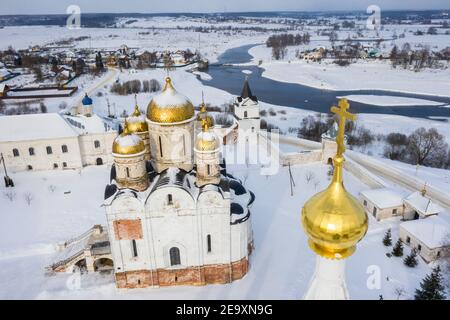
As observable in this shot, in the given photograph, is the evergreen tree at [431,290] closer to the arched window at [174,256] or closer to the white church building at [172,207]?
the white church building at [172,207]

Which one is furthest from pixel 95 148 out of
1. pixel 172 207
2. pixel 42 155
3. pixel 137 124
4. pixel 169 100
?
pixel 172 207

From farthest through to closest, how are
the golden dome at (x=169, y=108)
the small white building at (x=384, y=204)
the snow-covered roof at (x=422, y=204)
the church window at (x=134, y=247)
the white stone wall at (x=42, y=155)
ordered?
the white stone wall at (x=42, y=155) < the small white building at (x=384, y=204) < the snow-covered roof at (x=422, y=204) < the golden dome at (x=169, y=108) < the church window at (x=134, y=247)

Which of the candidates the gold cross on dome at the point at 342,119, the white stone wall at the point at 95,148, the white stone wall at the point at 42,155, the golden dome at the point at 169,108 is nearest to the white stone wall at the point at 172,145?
the golden dome at the point at 169,108

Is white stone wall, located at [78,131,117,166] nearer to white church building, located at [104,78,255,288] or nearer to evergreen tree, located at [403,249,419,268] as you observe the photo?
white church building, located at [104,78,255,288]
